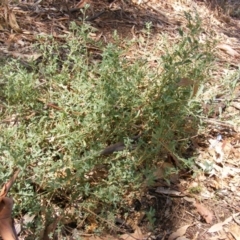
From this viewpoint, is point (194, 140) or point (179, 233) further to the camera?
point (194, 140)

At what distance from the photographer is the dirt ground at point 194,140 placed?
2.34 meters

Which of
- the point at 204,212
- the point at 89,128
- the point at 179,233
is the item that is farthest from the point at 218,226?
the point at 89,128

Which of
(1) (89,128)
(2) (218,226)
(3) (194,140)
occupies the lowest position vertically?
(2) (218,226)

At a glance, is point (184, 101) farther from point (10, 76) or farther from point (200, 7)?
point (200, 7)

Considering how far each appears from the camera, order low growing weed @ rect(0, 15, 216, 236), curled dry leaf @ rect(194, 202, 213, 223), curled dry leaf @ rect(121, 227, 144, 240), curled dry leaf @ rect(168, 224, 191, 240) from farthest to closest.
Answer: curled dry leaf @ rect(194, 202, 213, 223) < curled dry leaf @ rect(168, 224, 191, 240) < curled dry leaf @ rect(121, 227, 144, 240) < low growing weed @ rect(0, 15, 216, 236)

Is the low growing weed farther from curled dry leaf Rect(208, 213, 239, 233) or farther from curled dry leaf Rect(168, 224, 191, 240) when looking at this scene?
curled dry leaf Rect(208, 213, 239, 233)

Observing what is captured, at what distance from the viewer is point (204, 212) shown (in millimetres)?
2414

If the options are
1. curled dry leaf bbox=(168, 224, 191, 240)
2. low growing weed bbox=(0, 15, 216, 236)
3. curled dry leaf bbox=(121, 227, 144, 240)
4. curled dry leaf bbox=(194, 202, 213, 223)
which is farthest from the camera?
curled dry leaf bbox=(194, 202, 213, 223)

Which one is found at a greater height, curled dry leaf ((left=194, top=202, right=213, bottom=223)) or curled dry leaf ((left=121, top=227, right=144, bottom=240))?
curled dry leaf ((left=121, top=227, right=144, bottom=240))

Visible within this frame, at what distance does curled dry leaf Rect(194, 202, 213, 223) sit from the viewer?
239 cm

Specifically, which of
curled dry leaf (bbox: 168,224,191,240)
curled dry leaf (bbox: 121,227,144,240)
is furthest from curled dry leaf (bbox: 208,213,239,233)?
curled dry leaf (bbox: 121,227,144,240)

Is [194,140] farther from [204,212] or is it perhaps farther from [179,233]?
[179,233]

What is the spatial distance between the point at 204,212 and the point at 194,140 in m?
0.48

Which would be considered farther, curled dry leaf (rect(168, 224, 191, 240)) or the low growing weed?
curled dry leaf (rect(168, 224, 191, 240))
